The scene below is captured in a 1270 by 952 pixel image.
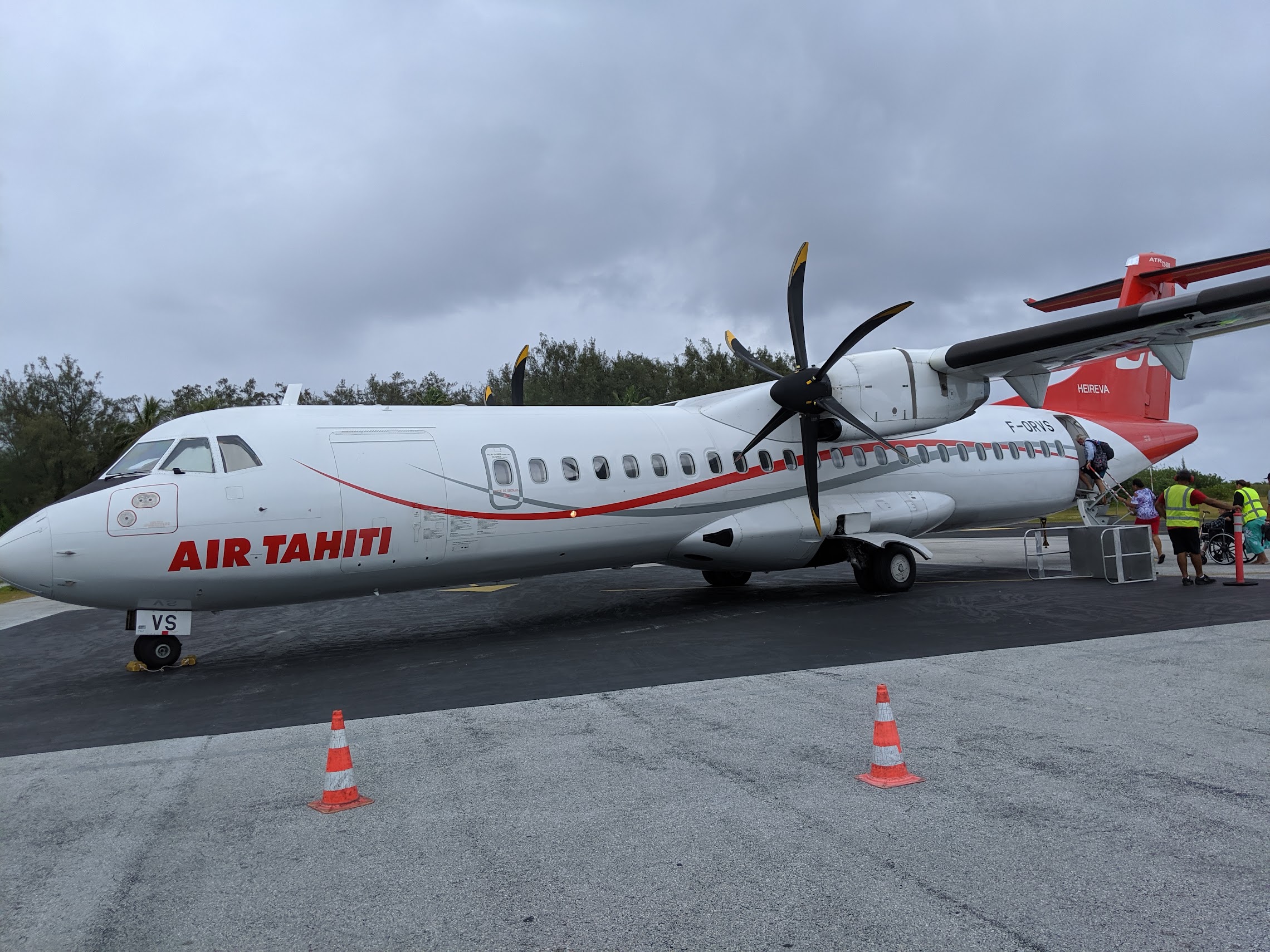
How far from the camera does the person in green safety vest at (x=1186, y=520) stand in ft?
44.7

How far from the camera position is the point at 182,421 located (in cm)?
1032

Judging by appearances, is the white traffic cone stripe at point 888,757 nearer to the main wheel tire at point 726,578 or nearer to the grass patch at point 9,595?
the main wheel tire at point 726,578

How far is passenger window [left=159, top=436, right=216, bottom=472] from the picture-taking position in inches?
380

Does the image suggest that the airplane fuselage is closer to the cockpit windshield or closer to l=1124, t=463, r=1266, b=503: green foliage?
the cockpit windshield

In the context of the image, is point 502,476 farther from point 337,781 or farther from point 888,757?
point 888,757

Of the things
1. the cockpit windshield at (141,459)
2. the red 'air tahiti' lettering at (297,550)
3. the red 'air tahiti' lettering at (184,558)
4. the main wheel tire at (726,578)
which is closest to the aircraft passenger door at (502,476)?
Answer: the red 'air tahiti' lettering at (297,550)

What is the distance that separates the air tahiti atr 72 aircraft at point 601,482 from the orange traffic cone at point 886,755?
270 inches

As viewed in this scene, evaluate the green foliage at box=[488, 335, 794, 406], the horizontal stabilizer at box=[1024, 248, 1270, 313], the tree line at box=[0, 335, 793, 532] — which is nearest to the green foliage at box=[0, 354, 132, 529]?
the tree line at box=[0, 335, 793, 532]

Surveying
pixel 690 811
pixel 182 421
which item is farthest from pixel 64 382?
pixel 690 811

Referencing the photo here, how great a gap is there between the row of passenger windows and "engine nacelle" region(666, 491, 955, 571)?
66 centimetres

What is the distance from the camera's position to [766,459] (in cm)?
1378

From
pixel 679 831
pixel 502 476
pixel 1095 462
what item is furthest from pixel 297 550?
pixel 1095 462

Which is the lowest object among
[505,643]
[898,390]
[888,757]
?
[888,757]

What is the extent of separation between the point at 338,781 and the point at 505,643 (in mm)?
5897
